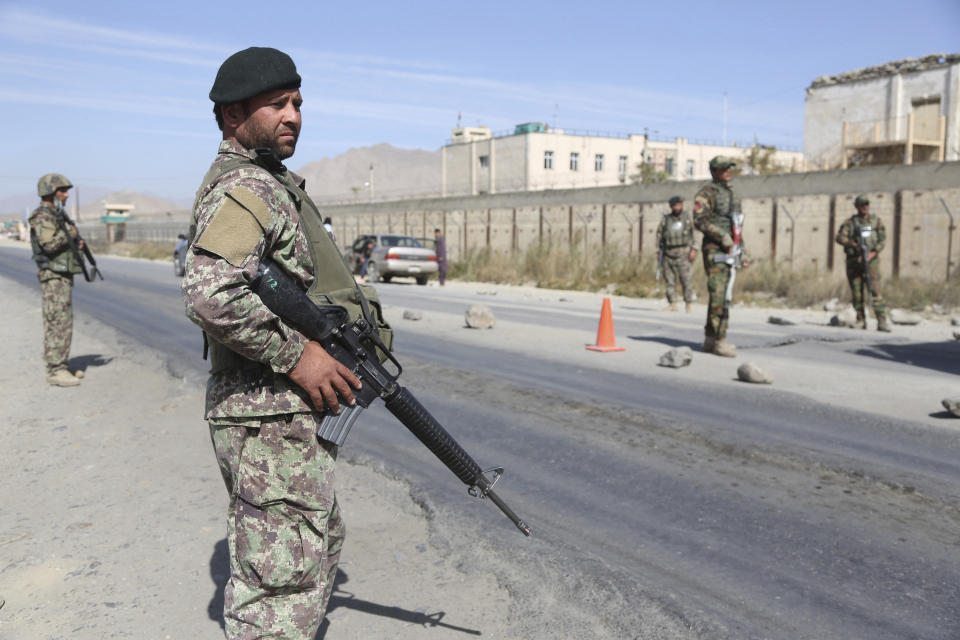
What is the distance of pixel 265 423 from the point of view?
7.55ft

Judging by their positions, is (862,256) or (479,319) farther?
(862,256)

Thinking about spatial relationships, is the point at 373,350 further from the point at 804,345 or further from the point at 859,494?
the point at 804,345

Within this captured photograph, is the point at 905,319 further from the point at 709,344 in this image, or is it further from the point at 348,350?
the point at 348,350

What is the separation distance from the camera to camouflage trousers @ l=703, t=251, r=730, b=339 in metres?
9.05

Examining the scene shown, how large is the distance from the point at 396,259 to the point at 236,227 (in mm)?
22859

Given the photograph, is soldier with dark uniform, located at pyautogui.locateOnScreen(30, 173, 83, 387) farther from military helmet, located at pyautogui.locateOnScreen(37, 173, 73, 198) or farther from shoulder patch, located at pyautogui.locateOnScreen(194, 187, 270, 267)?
shoulder patch, located at pyautogui.locateOnScreen(194, 187, 270, 267)

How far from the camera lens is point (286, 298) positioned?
2211 mm

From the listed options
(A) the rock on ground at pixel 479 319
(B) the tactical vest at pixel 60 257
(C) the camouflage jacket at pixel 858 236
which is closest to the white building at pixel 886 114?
(C) the camouflage jacket at pixel 858 236

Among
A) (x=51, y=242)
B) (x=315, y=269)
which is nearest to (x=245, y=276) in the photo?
(x=315, y=269)

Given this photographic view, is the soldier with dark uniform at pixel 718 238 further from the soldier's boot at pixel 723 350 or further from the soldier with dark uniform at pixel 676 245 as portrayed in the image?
the soldier with dark uniform at pixel 676 245

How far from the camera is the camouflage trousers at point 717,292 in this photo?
9047 mm

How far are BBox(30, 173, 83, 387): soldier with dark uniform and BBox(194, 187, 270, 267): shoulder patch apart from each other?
20.1 feet

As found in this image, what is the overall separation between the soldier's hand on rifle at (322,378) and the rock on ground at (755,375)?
6130 millimetres

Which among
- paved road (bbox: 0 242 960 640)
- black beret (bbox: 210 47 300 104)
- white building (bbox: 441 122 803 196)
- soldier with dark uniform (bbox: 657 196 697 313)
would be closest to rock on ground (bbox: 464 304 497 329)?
paved road (bbox: 0 242 960 640)
